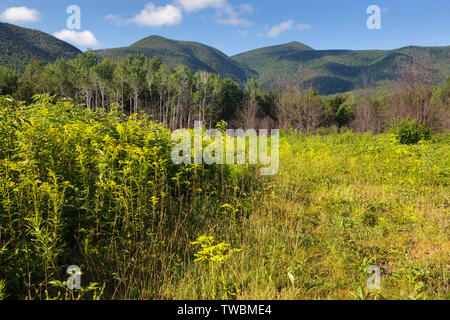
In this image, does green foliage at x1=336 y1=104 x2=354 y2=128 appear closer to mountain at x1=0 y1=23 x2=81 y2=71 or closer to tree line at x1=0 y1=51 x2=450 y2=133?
tree line at x1=0 y1=51 x2=450 y2=133

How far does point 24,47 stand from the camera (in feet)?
237

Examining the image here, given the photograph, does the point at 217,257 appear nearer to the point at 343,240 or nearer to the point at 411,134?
the point at 343,240

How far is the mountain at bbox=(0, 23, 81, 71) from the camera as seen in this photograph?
205 ft

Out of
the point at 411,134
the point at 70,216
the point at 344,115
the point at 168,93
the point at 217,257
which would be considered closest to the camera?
the point at 217,257

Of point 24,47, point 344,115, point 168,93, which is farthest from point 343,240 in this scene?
point 24,47

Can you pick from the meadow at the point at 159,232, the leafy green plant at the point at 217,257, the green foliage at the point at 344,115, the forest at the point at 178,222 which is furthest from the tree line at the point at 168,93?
the leafy green plant at the point at 217,257

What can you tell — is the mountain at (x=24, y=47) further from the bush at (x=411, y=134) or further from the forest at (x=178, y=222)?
the bush at (x=411, y=134)

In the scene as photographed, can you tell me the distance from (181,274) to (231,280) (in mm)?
490

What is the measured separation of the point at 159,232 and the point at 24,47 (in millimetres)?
95597

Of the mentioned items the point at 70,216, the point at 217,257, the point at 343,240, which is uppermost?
the point at 70,216

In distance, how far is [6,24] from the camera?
8812 centimetres

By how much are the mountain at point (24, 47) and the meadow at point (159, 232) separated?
71.4 meters

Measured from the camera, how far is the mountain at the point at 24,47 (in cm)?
6254
